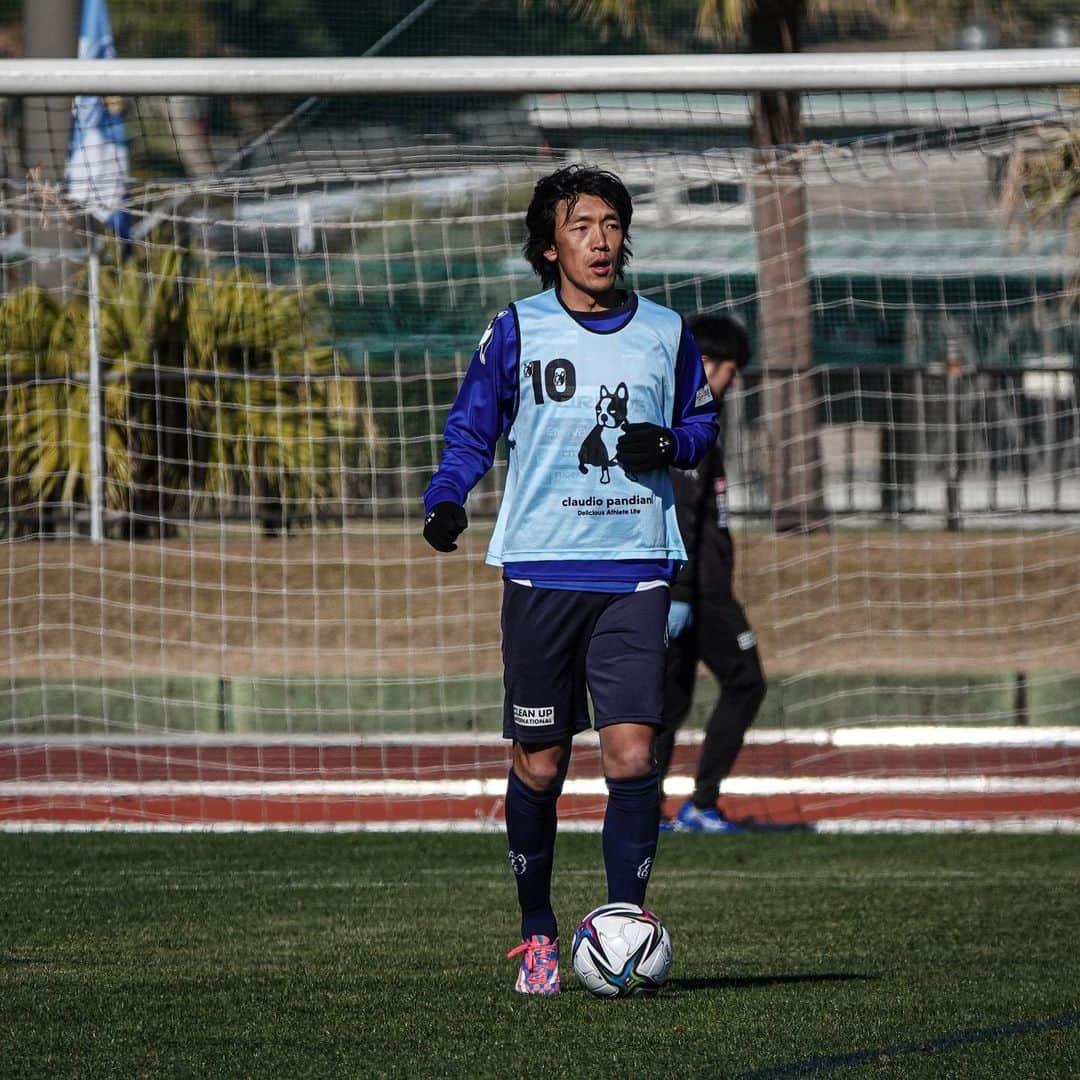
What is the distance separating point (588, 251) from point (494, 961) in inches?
76.1

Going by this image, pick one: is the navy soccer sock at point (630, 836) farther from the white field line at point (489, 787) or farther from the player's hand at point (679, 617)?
the white field line at point (489, 787)

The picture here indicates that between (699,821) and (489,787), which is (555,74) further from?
(489,787)

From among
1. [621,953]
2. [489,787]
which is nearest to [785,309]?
[489,787]

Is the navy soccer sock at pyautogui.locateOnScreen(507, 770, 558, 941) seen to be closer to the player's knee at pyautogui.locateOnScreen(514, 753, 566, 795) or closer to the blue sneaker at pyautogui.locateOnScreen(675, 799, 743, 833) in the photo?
the player's knee at pyautogui.locateOnScreen(514, 753, 566, 795)

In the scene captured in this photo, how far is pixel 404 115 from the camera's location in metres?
11.8

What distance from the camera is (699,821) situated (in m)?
8.72

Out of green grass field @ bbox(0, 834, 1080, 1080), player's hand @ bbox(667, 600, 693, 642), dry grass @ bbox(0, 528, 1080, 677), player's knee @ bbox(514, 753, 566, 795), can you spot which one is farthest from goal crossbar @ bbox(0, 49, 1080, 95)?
dry grass @ bbox(0, 528, 1080, 677)

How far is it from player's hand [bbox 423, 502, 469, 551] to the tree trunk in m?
5.04

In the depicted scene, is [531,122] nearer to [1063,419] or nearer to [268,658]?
[268,658]

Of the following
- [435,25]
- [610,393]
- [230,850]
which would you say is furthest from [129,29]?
[610,393]

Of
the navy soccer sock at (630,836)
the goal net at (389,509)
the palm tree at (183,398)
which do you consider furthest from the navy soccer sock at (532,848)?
the palm tree at (183,398)

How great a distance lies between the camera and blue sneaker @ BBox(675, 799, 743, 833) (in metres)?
8.71

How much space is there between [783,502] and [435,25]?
538 centimetres

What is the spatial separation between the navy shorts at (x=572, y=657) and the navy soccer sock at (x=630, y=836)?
0.55 ft
